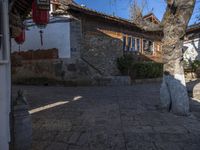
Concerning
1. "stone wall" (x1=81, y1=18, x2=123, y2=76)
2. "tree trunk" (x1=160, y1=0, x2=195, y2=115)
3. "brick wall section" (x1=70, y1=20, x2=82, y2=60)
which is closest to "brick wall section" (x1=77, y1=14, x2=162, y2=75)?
Result: "stone wall" (x1=81, y1=18, x2=123, y2=76)

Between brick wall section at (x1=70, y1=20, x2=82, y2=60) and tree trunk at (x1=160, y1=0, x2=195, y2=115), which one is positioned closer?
tree trunk at (x1=160, y1=0, x2=195, y2=115)

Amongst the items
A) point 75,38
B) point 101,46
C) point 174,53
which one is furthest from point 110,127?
point 101,46

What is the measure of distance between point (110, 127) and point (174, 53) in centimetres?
296

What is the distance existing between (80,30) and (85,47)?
0.99 m

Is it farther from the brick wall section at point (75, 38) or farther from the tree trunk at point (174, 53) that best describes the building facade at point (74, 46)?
the tree trunk at point (174, 53)

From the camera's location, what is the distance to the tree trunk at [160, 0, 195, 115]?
7355 millimetres

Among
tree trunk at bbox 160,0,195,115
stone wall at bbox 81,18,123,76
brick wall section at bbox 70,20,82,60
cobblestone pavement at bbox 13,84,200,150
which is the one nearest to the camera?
cobblestone pavement at bbox 13,84,200,150

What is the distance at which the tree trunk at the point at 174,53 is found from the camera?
7.36 metres

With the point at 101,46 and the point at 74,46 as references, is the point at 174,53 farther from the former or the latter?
the point at 101,46

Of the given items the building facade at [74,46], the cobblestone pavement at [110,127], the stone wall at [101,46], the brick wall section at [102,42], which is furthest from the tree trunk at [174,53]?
the brick wall section at [102,42]

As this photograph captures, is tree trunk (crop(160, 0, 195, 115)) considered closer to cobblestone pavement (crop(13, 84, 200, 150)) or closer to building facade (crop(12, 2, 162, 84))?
cobblestone pavement (crop(13, 84, 200, 150))

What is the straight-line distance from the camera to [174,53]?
761 centimetres

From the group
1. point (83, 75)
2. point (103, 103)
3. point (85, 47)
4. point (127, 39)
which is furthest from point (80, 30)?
point (103, 103)

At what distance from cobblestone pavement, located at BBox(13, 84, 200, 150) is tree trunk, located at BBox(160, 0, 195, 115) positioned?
0.42m
